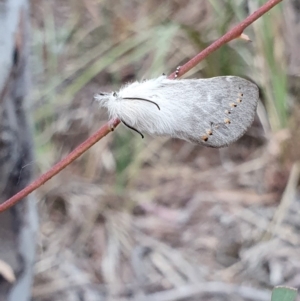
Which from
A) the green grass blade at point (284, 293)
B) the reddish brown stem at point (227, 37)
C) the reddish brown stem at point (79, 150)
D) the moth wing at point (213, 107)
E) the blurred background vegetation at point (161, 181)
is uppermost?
the reddish brown stem at point (227, 37)

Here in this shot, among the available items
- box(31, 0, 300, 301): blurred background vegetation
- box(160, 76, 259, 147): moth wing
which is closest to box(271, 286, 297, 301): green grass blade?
box(160, 76, 259, 147): moth wing

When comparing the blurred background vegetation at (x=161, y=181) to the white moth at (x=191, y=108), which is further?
Answer: the blurred background vegetation at (x=161, y=181)

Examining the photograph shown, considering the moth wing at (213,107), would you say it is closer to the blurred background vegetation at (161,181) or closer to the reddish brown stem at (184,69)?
the reddish brown stem at (184,69)

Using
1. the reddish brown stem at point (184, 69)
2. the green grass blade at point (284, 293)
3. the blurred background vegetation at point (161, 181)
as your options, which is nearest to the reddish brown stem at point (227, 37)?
the reddish brown stem at point (184, 69)

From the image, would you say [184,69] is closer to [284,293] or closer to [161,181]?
[284,293]

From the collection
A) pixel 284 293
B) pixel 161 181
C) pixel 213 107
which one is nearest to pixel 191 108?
pixel 213 107

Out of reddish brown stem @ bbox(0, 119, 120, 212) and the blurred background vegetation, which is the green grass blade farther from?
the blurred background vegetation

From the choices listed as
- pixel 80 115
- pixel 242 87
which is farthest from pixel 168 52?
pixel 242 87
